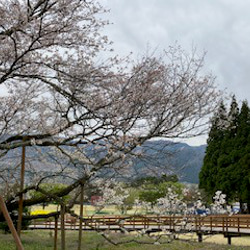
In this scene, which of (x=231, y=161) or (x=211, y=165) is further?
(x=211, y=165)

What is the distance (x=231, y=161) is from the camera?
25984mm

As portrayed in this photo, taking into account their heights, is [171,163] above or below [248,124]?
below

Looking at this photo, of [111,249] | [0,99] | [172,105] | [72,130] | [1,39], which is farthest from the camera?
[111,249]

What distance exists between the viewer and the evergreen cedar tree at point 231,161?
24464mm

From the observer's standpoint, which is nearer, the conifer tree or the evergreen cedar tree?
the evergreen cedar tree

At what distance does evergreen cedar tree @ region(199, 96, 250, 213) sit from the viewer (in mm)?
24464

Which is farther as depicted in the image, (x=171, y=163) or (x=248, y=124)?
(x=248, y=124)

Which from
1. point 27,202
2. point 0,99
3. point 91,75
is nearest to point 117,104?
point 91,75

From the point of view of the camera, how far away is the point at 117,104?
7.30 metres

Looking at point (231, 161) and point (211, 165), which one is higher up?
point (231, 161)

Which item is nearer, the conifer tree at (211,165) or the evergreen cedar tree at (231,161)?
the evergreen cedar tree at (231,161)

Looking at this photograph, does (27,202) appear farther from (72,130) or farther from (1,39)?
(1,39)

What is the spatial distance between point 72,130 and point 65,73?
3.72 feet

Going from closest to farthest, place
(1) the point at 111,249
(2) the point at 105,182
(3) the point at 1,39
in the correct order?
(3) the point at 1,39 → (2) the point at 105,182 → (1) the point at 111,249
